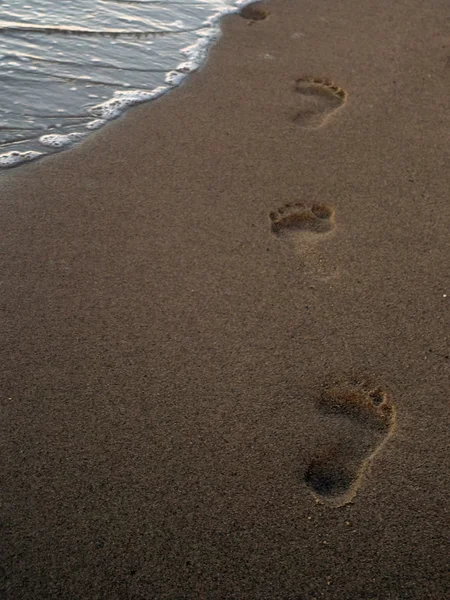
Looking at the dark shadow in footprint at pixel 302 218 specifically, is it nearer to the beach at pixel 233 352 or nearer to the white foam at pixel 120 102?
the beach at pixel 233 352

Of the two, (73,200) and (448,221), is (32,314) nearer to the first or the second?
(73,200)

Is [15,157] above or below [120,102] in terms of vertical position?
below

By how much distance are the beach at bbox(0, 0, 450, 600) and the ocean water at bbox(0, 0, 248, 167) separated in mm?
246

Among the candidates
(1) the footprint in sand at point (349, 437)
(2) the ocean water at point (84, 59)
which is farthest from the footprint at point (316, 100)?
(1) the footprint in sand at point (349, 437)

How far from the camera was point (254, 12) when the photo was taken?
5.39m

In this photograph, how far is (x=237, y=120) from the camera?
4.06 meters

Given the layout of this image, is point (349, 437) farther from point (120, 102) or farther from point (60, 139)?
point (120, 102)

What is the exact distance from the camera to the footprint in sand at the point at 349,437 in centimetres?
228

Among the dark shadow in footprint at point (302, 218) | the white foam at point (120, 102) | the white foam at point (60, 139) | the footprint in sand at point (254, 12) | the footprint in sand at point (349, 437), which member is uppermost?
the footprint in sand at point (254, 12)

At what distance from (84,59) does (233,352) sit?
9.33 feet

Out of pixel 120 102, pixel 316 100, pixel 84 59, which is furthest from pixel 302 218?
pixel 84 59

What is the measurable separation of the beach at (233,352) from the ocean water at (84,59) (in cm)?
25

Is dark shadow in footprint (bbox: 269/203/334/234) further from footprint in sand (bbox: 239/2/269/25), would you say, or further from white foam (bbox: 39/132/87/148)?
footprint in sand (bbox: 239/2/269/25)

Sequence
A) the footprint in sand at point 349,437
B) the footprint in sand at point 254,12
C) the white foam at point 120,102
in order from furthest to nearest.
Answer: the footprint in sand at point 254,12 < the white foam at point 120,102 < the footprint in sand at point 349,437
